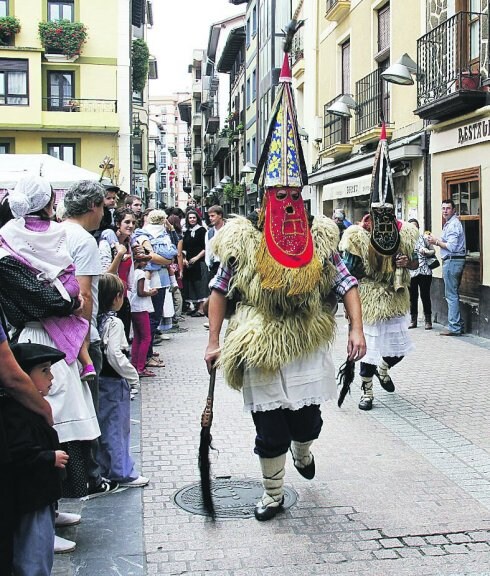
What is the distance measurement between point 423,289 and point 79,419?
935 cm

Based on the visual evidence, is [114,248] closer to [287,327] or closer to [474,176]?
[287,327]

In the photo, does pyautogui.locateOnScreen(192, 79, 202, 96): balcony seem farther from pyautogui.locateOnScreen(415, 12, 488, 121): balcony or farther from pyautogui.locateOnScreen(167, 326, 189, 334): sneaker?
pyautogui.locateOnScreen(167, 326, 189, 334): sneaker

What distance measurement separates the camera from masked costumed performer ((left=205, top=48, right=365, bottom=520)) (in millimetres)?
4281

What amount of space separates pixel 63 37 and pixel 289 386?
31708mm

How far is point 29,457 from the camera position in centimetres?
293

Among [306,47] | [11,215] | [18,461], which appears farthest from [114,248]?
[306,47]

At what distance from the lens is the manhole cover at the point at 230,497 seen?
14.6ft

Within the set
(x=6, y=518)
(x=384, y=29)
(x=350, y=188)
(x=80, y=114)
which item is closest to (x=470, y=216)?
(x=350, y=188)

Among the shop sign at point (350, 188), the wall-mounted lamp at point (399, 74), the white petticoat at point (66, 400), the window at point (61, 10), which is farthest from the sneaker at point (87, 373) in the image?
the window at point (61, 10)

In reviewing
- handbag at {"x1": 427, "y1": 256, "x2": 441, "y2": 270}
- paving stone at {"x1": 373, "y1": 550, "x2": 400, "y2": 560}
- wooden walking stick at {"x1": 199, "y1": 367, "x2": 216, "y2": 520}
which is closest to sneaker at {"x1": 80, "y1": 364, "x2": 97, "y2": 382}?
wooden walking stick at {"x1": 199, "y1": 367, "x2": 216, "y2": 520}

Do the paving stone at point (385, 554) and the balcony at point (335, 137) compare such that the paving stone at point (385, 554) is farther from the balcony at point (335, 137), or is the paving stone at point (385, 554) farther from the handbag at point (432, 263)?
the balcony at point (335, 137)

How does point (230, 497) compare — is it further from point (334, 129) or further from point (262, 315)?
point (334, 129)

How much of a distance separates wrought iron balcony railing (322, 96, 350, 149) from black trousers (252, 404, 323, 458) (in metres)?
14.8

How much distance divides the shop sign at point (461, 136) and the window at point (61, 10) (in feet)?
81.9
